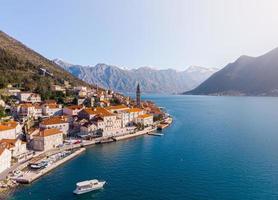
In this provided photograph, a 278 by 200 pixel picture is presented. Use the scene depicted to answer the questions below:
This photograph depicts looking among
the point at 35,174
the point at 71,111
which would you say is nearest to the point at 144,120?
the point at 71,111

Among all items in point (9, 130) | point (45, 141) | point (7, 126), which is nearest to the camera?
point (45, 141)

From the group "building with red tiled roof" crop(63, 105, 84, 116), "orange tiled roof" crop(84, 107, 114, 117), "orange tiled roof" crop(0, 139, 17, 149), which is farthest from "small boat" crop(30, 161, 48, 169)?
"building with red tiled roof" crop(63, 105, 84, 116)

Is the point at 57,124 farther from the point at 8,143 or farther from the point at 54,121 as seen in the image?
the point at 8,143

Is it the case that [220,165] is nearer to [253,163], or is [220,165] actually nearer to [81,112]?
[253,163]

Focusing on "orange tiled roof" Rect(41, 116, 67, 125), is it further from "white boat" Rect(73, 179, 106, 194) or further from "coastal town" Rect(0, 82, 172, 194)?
"white boat" Rect(73, 179, 106, 194)

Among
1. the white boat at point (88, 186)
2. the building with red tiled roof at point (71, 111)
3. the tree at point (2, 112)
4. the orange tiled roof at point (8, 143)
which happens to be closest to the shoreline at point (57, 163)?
the orange tiled roof at point (8, 143)

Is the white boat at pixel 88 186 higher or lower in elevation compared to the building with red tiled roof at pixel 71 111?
lower

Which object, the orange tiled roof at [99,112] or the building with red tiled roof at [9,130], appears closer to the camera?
the building with red tiled roof at [9,130]

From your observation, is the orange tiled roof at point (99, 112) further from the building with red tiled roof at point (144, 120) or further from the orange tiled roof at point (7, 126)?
the orange tiled roof at point (7, 126)
